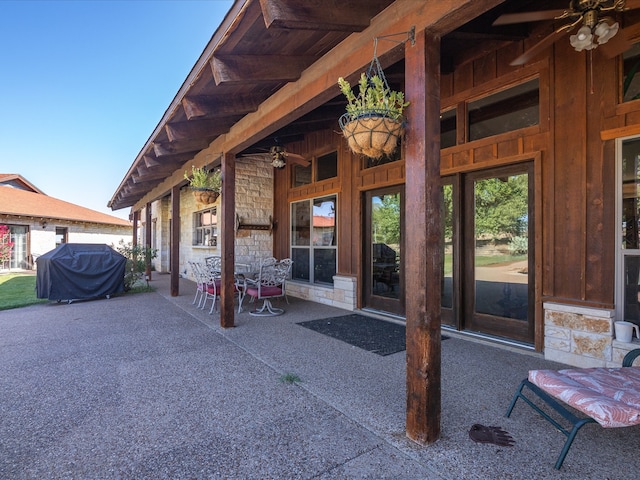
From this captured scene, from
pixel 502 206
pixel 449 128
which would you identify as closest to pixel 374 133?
pixel 502 206

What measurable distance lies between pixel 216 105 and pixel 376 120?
2427 millimetres

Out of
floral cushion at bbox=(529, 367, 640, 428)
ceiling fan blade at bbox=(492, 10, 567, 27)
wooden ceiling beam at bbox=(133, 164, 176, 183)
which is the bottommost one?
floral cushion at bbox=(529, 367, 640, 428)

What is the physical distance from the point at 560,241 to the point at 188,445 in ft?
11.9

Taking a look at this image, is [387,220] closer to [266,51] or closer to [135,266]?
[266,51]

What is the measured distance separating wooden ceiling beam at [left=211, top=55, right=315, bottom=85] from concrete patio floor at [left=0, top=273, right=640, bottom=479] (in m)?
2.64

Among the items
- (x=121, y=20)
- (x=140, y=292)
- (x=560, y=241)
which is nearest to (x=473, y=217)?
(x=560, y=241)

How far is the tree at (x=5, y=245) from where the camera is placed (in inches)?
495

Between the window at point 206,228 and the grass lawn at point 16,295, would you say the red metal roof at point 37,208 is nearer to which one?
the grass lawn at point 16,295

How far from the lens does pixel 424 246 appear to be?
1862mm

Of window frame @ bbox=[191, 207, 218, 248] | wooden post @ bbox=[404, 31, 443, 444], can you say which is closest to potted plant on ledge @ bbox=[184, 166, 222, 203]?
window frame @ bbox=[191, 207, 218, 248]

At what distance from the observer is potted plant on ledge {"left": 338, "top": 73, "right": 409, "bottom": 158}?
1913mm

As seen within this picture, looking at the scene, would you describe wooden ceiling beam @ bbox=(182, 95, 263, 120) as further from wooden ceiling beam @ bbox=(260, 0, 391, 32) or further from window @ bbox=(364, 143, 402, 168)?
window @ bbox=(364, 143, 402, 168)

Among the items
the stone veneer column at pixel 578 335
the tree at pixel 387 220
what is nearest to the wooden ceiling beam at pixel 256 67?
the tree at pixel 387 220

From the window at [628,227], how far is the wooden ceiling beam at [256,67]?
2.97 metres
